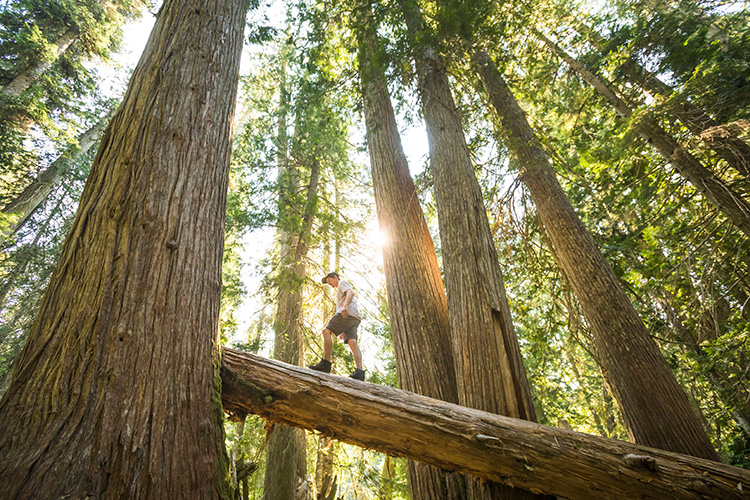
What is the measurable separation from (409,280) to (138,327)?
105 inches

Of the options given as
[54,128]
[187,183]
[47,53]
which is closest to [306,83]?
[187,183]

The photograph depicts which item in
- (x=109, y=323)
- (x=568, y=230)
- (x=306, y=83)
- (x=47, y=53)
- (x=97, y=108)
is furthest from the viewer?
(x=97, y=108)

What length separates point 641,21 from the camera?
500cm

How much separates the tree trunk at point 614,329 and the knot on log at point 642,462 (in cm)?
220

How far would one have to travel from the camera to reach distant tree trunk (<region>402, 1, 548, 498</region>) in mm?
2566

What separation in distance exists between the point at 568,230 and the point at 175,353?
529 cm

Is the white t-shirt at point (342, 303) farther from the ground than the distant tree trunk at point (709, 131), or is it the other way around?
the distant tree trunk at point (709, 131)

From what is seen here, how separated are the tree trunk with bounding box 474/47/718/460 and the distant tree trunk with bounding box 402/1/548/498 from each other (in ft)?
4.60

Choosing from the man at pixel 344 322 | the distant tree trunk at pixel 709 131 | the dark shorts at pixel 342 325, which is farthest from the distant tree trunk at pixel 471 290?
the distant tree trunk at pixel 709 131

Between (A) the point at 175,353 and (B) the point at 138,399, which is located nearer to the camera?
(B) the point at 138,399

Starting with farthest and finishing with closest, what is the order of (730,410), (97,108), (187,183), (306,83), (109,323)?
1. (97,108)
2. (306,83)
3. (730,410)
4. (187,183)
5. (109,323)

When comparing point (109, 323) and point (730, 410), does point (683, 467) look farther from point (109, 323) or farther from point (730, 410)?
point (730, 410)

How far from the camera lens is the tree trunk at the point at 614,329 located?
336 cm

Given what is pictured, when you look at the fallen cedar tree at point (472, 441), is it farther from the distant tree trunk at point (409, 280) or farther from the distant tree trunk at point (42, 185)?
the distant tree trunk at point (42, 185)
